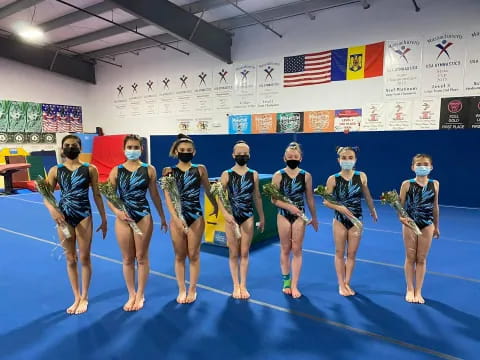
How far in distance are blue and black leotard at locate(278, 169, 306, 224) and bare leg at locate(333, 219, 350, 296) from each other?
0.45m

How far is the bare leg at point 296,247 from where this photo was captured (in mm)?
3484

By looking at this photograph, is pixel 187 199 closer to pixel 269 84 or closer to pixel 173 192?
pixel 173 192

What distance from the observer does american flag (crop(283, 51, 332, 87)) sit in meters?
10.1

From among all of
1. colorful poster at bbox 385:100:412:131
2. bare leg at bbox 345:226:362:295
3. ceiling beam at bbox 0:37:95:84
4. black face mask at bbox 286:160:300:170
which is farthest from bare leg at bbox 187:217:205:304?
ceiling beam at bbox 0:37:95:84

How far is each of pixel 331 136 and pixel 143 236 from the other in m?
7.80

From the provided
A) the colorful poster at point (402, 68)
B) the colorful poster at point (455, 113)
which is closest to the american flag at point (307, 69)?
the colorful poster at point (402, 68)

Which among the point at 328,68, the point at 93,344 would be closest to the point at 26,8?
the point at 328,68

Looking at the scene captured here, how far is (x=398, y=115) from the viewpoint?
923 centimetres

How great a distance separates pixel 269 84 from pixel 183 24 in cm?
321

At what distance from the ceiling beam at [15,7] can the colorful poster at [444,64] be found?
1049 centimetres

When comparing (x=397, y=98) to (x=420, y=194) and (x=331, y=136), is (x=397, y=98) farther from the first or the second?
(x=420, y=194)

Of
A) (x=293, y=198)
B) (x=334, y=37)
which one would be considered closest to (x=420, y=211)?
(x=293, y=198)

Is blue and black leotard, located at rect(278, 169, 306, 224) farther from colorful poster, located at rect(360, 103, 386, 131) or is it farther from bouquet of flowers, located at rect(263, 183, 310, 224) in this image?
colorful poster, located at rect(360, 103, 386, 131)

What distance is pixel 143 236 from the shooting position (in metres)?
3.19
